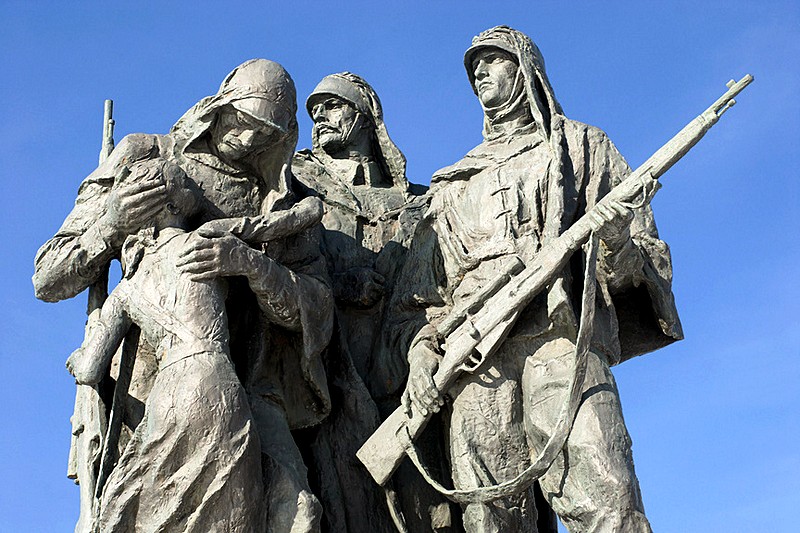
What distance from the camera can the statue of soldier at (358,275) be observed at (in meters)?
10.1

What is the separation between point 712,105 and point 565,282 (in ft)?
4.59

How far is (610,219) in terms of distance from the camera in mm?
9297

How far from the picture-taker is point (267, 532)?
354 inches

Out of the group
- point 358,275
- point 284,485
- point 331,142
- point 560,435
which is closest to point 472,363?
point 560,435

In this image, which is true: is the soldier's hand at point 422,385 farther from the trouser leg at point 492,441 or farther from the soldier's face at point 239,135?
the soldier's face at point 239,135

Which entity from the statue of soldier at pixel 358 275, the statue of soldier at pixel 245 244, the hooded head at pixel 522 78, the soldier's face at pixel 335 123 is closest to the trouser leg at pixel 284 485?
the statue of soldier at pixel 245 244

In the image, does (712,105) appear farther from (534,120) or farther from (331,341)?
(331,341)

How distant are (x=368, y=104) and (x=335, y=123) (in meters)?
0.30

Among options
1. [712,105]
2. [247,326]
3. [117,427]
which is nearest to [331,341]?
[247,326]

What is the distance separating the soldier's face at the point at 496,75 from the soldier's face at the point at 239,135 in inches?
59.8

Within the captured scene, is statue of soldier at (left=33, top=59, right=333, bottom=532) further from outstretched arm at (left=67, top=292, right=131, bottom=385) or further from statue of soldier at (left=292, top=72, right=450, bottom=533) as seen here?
→ statue of soldier at (left=292, top=72, right=450, bottom=533)

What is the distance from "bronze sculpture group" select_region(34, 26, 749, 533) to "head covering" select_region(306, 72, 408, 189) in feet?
2.92

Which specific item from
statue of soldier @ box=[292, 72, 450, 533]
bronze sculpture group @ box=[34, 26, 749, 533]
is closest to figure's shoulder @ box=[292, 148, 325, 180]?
statue of soldier @ box=[292, 72, 450, 533]

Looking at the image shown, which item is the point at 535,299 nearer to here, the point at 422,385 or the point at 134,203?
the point at 422,385
